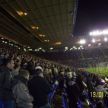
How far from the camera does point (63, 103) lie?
30.9 ft

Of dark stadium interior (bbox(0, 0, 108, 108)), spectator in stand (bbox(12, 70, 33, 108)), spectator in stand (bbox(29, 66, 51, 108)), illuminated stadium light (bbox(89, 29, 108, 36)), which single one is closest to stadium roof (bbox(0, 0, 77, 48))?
dark stadium interior (bbox(0, 0, 108, 108))

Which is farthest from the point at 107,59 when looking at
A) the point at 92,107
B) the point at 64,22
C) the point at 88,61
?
the point at 92,107

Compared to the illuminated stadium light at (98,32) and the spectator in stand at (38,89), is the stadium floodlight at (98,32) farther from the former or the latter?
the spectator in stand at (38,89)

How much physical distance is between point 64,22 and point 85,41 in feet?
45.9

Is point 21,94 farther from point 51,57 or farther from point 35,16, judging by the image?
point 51,57

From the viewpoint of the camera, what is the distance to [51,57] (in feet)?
144

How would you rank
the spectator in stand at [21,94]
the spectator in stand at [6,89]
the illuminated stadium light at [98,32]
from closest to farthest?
the spectator in stand at [21,94], the spectator in stand at [6,89], the illuminated stadium light at [98,32]

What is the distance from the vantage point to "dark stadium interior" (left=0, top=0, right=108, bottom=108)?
554 cm

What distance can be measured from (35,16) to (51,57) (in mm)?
21643

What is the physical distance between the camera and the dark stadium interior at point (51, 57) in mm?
5535

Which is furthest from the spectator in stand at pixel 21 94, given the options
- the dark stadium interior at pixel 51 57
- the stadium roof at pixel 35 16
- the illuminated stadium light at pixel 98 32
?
the illuminated stadium light at pixel 98 32

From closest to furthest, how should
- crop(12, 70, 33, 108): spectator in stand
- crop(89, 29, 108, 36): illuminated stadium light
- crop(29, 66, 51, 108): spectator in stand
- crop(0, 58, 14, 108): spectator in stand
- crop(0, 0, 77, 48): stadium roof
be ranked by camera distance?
crop(12, 70, 33, 108): spectator in stand < crop(0, 58, 14, 108): spectator in stand < crop(29, 66, 51, 108): spectator in stand < crop(0, 0, 77, 48): stadium roof < crop(89, 29, 108, 36): illuminated stadium light

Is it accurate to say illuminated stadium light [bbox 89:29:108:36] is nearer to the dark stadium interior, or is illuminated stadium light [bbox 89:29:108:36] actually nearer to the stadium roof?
the dark stadium interior

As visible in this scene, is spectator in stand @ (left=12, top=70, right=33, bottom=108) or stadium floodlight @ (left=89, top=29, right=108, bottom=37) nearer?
spectator in stand @ (left=12, top=70, right=33, bottom=108)
